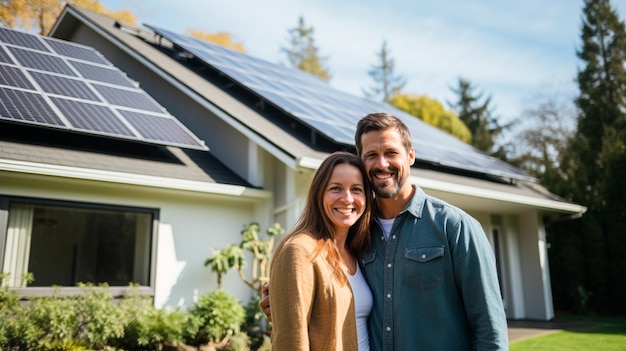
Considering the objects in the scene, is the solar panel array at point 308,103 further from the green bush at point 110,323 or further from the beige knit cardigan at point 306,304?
the beige knit cardigan at point 306,304

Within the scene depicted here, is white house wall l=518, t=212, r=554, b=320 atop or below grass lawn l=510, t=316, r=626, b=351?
atop

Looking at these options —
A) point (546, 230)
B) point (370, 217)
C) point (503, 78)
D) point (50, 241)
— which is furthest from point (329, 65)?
point (370, 217)

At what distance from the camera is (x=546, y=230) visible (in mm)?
14500

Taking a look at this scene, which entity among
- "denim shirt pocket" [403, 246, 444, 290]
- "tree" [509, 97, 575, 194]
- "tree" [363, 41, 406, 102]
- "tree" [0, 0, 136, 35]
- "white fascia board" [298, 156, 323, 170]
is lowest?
"denim shirt pocket" [403, 246, 444, 290]

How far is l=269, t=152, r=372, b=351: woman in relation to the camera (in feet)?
7.41

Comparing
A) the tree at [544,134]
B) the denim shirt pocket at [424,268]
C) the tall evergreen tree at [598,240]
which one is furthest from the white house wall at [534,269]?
the tree at [544,134]

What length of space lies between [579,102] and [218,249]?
785 inches

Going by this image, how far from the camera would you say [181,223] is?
8.12 m

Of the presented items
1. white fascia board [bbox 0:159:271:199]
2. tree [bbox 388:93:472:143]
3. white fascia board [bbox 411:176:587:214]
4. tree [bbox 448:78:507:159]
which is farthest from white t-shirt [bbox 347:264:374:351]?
tree [bbox 448:78:507:159]

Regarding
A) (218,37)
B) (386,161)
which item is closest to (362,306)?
(386,161)

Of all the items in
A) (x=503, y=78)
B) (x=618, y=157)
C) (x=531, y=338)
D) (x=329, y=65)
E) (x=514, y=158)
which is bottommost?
(x=531, y=338)

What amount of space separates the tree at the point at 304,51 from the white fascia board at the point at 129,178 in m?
29.0

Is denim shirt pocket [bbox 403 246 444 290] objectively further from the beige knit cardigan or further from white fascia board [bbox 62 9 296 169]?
white fascia board [bbox 62 9 296 169]

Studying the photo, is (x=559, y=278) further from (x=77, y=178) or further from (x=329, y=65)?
(x=329, y=65)
